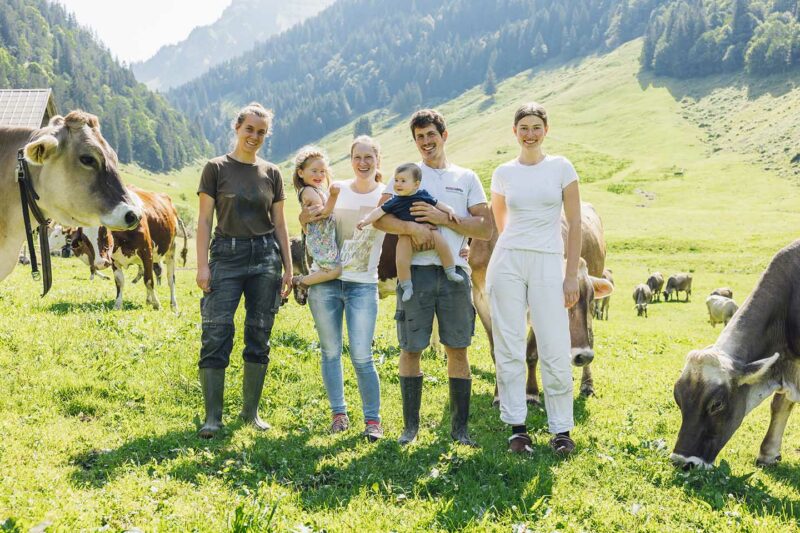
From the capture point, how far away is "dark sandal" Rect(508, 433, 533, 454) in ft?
21.5

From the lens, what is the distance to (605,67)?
184250 millimetres

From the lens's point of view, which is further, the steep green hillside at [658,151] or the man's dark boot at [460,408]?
the steep green hillside at [658,151]

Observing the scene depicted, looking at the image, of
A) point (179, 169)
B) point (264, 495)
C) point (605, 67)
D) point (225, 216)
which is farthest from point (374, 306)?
point (605, 67)

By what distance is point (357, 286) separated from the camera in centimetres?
697

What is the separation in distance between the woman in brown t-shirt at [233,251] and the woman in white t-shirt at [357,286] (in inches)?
21.4

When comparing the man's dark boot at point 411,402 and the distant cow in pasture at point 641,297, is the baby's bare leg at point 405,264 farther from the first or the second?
the distant cow in pasture at point 641,297

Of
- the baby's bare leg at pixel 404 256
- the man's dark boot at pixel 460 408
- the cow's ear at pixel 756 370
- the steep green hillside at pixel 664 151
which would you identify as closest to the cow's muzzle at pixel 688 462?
the cow's ear at pixel 756 370

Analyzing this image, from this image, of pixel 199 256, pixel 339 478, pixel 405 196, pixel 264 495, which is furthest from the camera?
pixel 199 256

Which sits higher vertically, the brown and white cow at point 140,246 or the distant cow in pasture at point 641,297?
the brown and white cow at point 140,246

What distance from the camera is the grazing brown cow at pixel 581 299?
7.24 metres

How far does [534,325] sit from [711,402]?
6.51 ft

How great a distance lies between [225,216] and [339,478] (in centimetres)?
312

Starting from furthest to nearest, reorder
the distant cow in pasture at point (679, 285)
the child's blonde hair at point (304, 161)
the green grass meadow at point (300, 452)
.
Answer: the distant cow in pasture at point (679, 285) < the child's blonde hair at point (304, 161) < the green grass meadow at point (300, 452)

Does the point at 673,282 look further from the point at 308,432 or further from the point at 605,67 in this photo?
the point at 605,67
